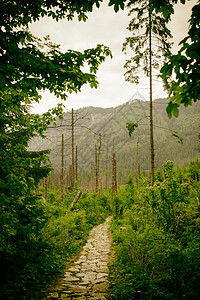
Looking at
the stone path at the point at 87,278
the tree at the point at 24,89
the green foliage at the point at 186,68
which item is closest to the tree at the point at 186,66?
the green foliage at the point at 186,68

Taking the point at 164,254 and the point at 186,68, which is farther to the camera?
the point at 164,254

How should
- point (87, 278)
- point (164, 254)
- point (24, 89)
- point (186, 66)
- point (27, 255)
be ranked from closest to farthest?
point (186, 66) → point (24, 89) → point (164, 254) → point (27, 255) → point (87, 278)

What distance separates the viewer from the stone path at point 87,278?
3.77m

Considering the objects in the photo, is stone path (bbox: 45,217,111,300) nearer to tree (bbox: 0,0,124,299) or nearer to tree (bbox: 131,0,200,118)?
tree (bbox: 0,0,124,299)

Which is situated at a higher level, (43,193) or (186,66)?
(186,66)

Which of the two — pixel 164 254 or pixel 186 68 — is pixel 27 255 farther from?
pixel 186 68

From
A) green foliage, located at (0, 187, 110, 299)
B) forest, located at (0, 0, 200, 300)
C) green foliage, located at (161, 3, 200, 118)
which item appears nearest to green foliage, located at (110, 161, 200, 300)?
forest, located at (0, 0, 200, 300)

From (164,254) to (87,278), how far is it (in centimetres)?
236

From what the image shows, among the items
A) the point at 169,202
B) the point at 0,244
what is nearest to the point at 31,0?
the point at 0,244

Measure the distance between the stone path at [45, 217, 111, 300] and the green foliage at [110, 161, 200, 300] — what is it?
0.32 metres

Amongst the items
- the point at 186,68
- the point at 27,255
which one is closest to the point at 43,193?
the point at 27,255

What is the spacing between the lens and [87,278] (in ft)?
15.3

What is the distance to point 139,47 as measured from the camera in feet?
32.7

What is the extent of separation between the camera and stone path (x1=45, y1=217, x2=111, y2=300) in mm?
3766
